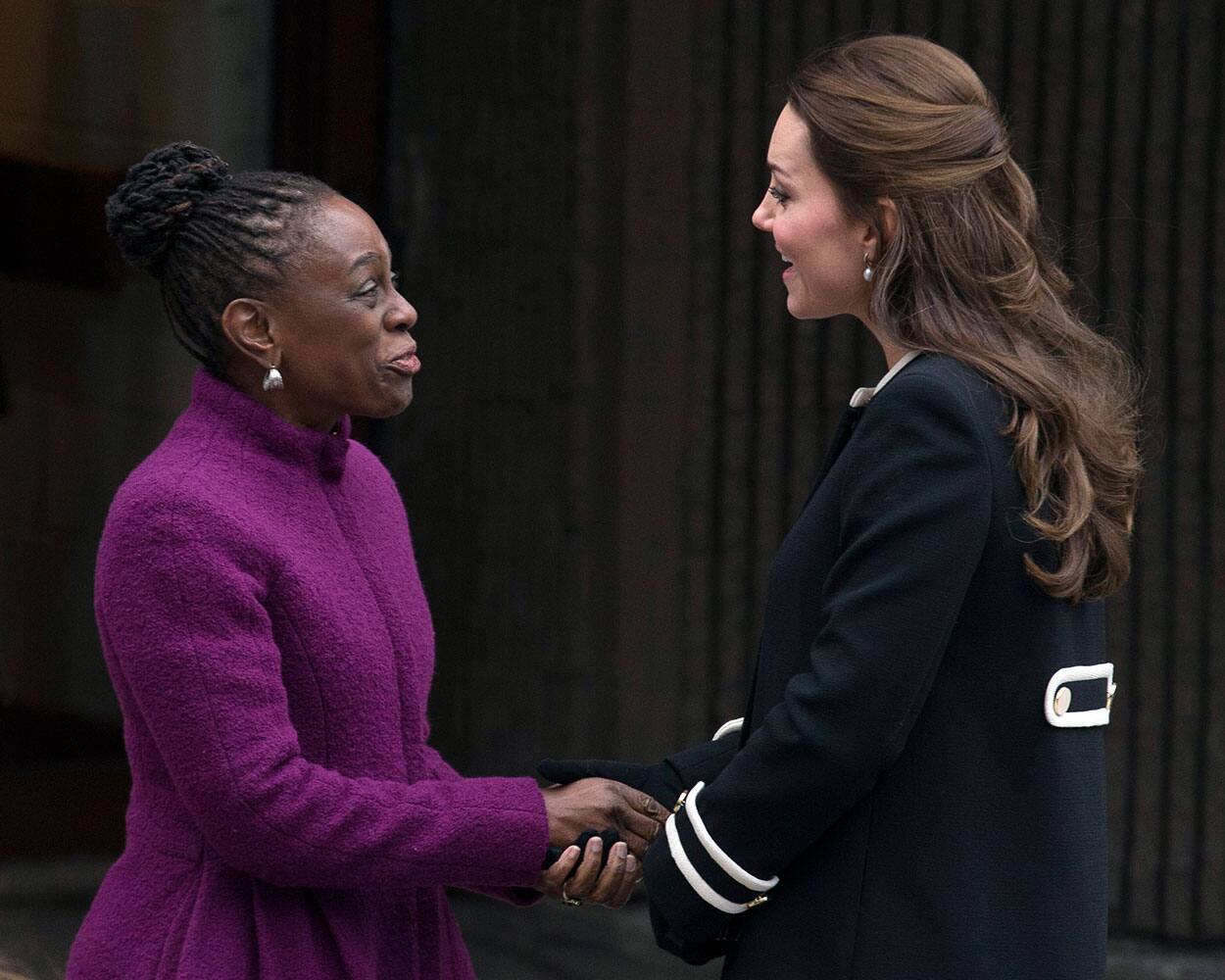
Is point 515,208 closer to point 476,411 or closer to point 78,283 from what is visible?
point 476,411

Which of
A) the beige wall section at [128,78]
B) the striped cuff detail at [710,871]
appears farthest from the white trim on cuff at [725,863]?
the beige wall section at [128,78]

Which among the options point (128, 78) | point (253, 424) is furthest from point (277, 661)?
point (128, 78)

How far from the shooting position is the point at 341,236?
223 centimetres

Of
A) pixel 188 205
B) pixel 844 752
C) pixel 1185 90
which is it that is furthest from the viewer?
pixel 1185 90

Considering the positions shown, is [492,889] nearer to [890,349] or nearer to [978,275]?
[890,349]

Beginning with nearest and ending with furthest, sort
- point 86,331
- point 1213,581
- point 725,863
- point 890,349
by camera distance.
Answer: point 725,863, point 890,349, point 1213,581, point 86,331

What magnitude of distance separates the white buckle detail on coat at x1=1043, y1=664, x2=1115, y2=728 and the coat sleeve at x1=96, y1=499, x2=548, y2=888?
78 cm

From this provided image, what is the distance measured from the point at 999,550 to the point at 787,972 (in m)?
0.56

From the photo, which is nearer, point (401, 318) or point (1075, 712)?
point (1075, 712)

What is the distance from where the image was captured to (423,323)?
540cm

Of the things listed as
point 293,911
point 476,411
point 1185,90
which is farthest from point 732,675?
point 293,911

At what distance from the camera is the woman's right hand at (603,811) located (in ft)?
7.50

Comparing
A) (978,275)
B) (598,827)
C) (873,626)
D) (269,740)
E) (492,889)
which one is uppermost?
(978,275)

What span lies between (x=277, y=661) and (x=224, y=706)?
8cm
